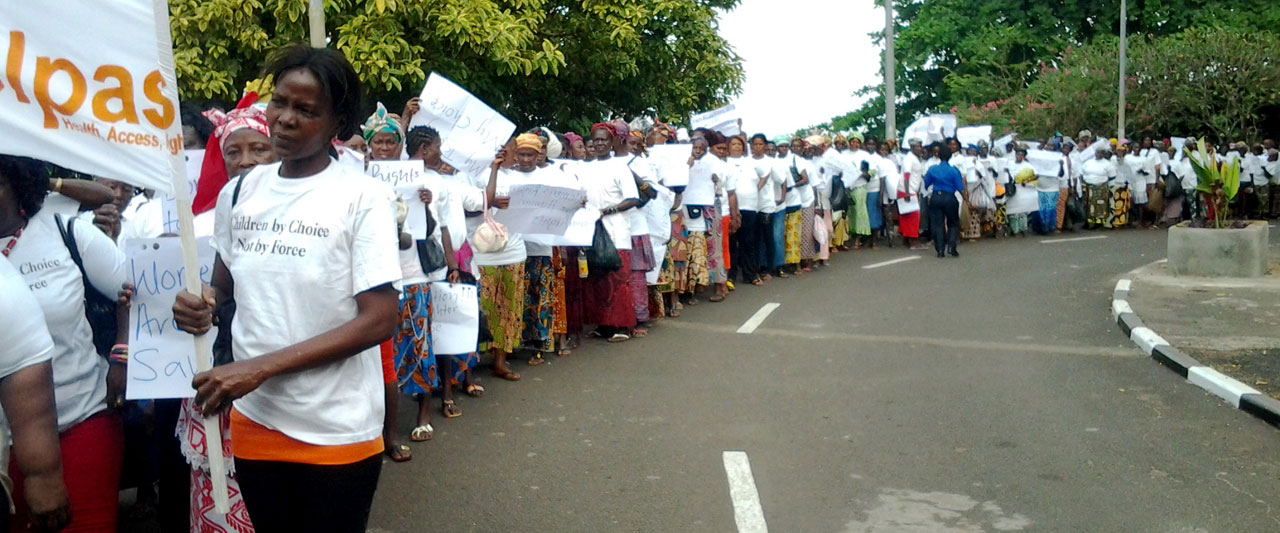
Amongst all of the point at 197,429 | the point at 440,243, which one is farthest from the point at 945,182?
the point at 197,429

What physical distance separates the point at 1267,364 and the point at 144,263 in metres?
7.73

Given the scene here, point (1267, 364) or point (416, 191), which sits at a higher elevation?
point (416, 191)

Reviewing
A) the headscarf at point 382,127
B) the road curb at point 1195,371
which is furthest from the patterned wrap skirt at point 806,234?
the headscarf at point 382,127

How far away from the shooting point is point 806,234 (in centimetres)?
1616

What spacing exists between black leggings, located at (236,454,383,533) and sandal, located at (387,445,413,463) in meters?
3.42

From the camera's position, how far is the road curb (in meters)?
7.44

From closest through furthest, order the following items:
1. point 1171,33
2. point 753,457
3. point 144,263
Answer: point 144,263 < point 753,457 < point 1171,33

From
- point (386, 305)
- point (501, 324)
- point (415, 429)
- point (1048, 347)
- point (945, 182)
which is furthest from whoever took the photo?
point (945, 182)

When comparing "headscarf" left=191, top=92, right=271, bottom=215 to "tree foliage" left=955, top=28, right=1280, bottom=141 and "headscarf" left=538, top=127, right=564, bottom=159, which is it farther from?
"tree foliage" left=955, top=28, right=1280, bottom=141

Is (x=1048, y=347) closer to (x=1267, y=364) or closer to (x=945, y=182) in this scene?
(x=1267, y=364)

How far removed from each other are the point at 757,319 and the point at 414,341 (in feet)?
17.4

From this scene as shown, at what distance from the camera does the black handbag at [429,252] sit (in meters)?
6.75

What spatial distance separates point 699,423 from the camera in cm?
720

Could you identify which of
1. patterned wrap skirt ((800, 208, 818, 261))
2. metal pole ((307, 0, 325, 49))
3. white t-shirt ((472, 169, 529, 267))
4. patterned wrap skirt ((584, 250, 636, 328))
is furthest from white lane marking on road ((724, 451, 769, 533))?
patterned wrap skirt ((800, 208, 818, 261))
